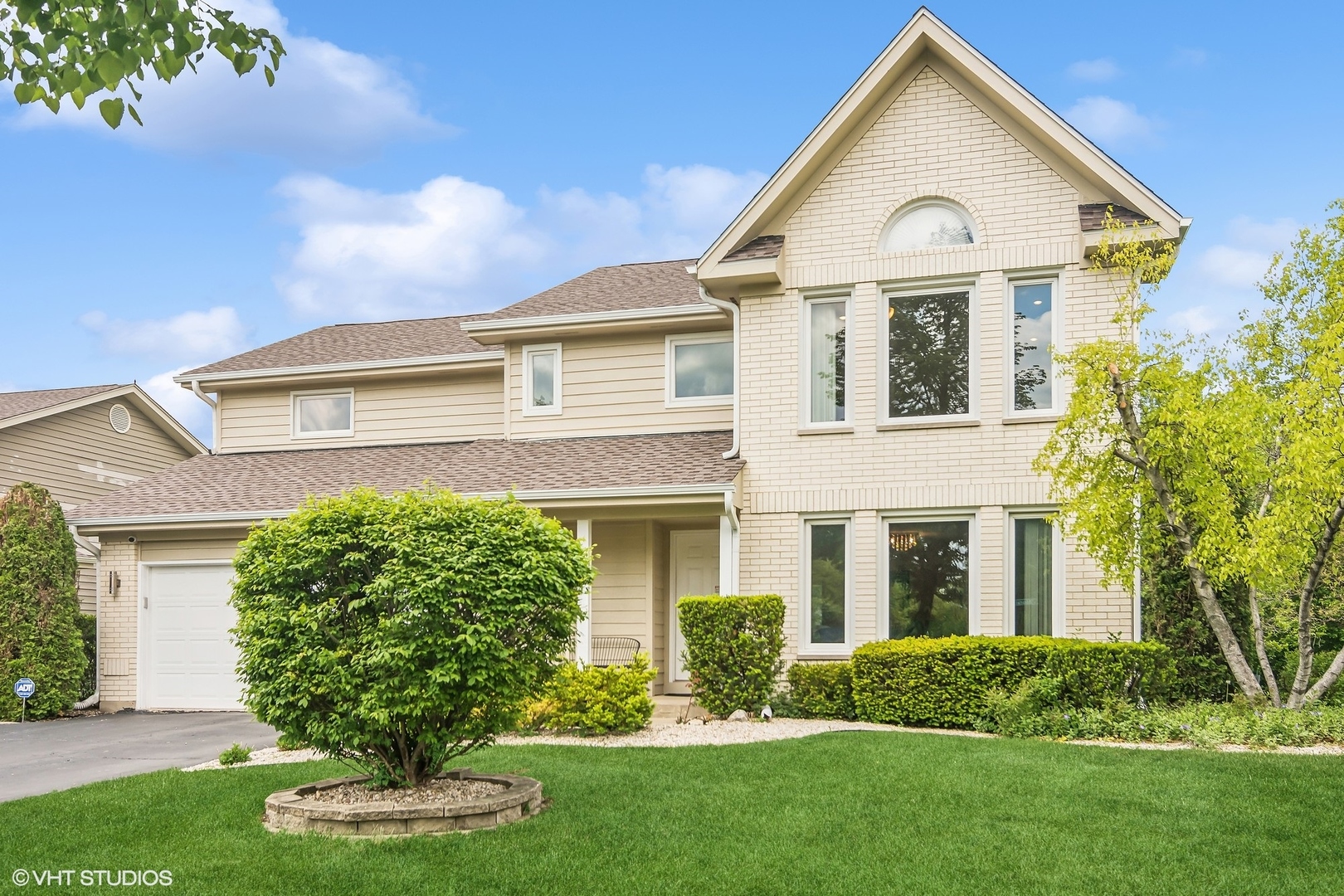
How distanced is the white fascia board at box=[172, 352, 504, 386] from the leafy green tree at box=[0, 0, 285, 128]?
450 inches

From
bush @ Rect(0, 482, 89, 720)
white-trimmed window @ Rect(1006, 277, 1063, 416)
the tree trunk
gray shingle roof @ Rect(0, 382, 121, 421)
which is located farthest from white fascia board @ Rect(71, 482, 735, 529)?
gray shingle roof @ Rect(0, 382, 121, 421)

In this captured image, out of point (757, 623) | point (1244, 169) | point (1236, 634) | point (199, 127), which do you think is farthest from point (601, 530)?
point (1244, 169)

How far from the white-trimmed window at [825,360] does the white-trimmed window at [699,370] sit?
1.93 metres

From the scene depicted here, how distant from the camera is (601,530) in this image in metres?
15.9

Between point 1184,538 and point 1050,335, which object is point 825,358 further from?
point 1184,538

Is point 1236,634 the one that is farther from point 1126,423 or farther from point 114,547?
point 114,547

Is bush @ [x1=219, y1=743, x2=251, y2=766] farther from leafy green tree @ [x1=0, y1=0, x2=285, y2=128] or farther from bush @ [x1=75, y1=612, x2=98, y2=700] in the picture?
bush @ [x1=75, y1=612, x2=98, y2=700]

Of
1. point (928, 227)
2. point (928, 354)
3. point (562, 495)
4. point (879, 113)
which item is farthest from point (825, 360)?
point (562, 495)

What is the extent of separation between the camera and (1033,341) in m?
13.6

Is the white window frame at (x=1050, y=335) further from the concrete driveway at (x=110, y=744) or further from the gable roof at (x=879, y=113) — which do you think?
the concrete driveway at (x=110, y=744)

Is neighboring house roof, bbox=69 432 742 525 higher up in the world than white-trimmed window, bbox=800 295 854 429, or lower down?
lower down

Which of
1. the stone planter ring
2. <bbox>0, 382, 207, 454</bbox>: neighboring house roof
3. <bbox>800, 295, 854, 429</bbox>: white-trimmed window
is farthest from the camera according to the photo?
<bbox>0, 382, 207, 454</bbox>: neighboring house roof

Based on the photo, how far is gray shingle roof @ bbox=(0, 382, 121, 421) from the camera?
20.9m

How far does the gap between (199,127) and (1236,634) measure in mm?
17258
